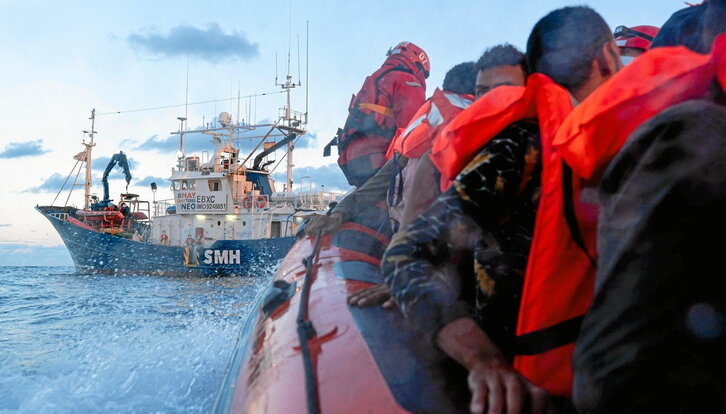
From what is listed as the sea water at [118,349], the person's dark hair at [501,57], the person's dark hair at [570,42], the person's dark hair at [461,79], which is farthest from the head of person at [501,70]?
the sea water at [118,349]

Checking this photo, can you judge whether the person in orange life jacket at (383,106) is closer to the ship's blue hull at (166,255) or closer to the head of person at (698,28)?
the head of person at (698,28)

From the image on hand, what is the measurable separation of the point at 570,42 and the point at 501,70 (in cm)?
38

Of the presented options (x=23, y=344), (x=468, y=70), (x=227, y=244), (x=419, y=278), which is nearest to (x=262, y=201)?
(x=227, y=244)

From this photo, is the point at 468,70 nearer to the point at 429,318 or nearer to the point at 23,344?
the point at 429,318

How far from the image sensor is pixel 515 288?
3.74ft

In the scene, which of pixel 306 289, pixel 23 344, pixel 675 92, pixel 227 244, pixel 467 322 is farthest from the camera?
pixel 227 244

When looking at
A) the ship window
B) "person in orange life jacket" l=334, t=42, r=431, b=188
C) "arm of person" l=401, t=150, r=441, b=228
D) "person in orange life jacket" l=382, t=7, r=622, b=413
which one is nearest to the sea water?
"person in orange life jacket" l=334, t=42, r=431, b=188

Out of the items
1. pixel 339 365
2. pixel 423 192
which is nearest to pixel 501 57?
pixel 423 192

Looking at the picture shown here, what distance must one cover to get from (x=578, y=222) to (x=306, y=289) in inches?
52.6

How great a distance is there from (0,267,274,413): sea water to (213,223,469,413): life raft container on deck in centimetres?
201

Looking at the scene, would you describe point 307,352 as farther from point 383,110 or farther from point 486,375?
point 383,110

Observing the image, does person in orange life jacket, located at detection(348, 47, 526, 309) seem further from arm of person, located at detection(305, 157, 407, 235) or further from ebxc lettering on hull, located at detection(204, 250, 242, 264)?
ebxc lettering on hull, located at detection(204, 250, 242, 264)

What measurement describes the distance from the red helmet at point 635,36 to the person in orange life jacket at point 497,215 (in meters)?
2.09

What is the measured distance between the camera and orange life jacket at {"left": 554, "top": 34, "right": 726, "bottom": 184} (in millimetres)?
774
